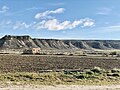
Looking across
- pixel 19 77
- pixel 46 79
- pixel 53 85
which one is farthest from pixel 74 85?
pixel 19 77

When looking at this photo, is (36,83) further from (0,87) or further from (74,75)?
(74,75)

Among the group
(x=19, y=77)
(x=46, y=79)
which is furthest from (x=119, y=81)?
(x=19, y=77)

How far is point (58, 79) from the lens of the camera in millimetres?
30281

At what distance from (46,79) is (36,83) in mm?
2352

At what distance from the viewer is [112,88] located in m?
26.1

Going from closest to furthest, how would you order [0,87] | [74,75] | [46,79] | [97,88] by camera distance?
[0,87] < [97,88] < [46,79] < [74,75]

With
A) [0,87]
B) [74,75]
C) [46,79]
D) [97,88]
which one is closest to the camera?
[0,87]

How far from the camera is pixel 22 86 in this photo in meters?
25.1

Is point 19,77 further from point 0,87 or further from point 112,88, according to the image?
point 112,88

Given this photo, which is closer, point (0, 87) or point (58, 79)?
point (0, 87)

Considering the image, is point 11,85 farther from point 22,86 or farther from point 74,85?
point 74,85

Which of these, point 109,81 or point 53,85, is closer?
point 53,85

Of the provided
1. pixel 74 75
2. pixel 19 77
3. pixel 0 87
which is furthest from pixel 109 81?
pixel 0 87

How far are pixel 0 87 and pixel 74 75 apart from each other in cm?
1075
